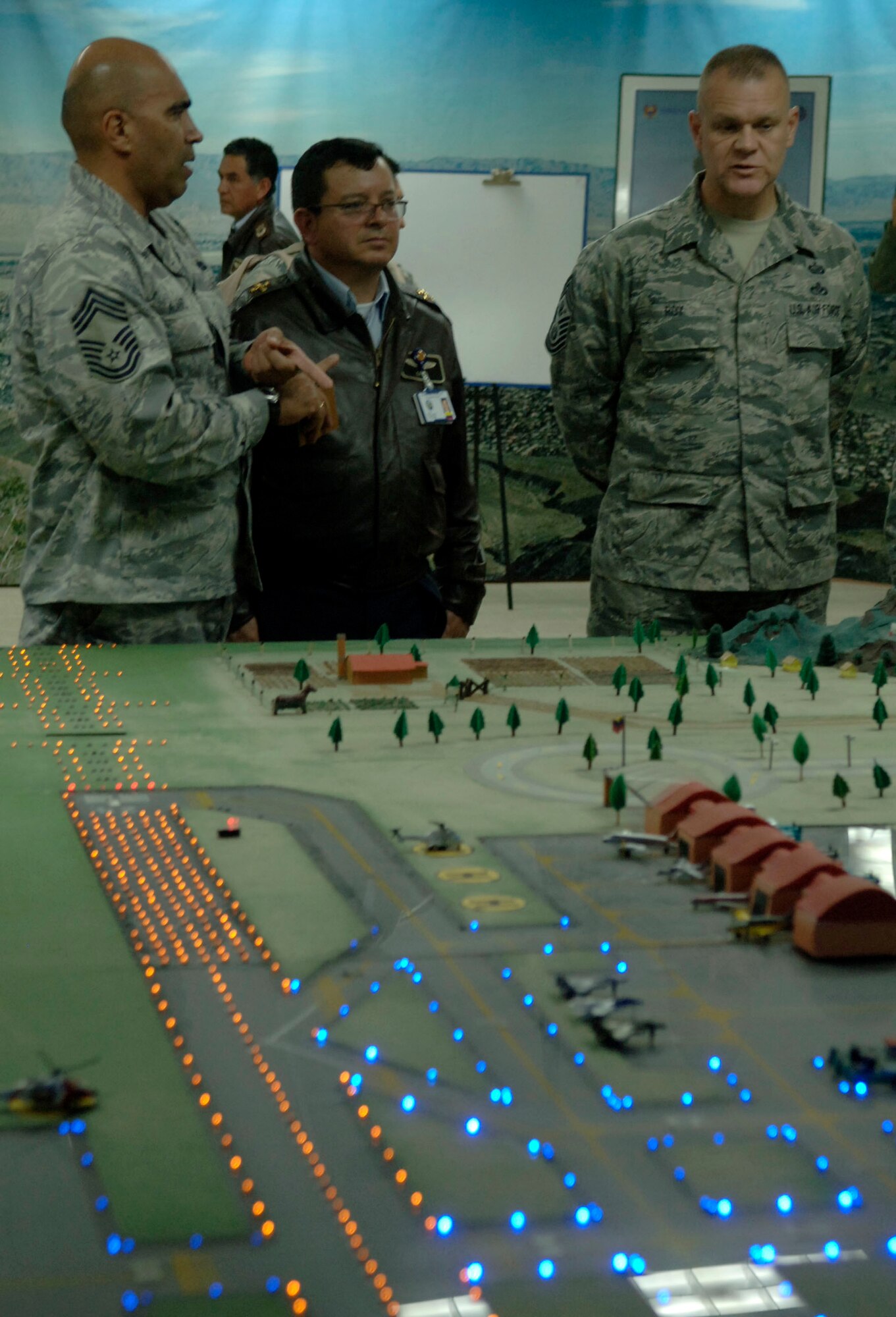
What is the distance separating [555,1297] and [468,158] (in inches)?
312

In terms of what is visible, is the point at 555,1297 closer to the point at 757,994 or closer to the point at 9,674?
the point at 757,994

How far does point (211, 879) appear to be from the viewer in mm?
1600

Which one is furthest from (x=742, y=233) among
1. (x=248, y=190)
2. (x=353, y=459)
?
(x=248, y=190)

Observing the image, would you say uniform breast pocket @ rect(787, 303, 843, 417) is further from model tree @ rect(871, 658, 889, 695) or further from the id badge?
model tree @ rect(871, 658, 889, 695)

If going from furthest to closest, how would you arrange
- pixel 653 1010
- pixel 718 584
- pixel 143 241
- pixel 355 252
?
pixel 718 584 < pixel 355 252 < pixel 143 241 < pixel 653 1010

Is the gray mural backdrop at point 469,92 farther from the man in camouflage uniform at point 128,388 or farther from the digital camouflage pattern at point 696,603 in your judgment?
the man in camouflage uniform at point 128,388

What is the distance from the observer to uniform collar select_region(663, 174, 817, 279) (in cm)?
346

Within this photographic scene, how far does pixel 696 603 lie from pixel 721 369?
0.55 metres

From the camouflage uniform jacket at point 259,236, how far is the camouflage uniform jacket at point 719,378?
2542mm

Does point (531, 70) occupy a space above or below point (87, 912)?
above

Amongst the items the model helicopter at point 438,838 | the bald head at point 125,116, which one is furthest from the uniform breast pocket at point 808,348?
the model helicopter at point 438,838

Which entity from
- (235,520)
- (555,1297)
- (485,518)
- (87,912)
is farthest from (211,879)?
(485,518)

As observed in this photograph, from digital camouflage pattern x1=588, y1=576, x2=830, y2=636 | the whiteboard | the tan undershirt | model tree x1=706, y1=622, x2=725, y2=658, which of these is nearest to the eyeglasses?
the tan undershirt

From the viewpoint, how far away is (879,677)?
8.48 feet
